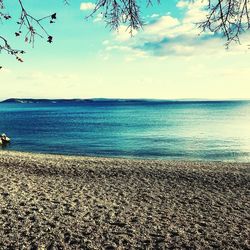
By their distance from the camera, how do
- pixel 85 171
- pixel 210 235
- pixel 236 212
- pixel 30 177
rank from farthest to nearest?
pixel 85 171 < pixel 30 177 < pixel 236 212 < pixel 210 235

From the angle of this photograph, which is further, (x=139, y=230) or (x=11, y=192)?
(x=11, y=192)

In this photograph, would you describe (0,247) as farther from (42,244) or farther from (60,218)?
(60,218)

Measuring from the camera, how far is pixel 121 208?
13.4m

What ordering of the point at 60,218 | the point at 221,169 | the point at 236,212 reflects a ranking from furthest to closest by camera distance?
1. the point at 221,169
2. the point at 236,212
3. the point at 60,218

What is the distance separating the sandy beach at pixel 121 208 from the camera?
10125mm

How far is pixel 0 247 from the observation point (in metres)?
9.43

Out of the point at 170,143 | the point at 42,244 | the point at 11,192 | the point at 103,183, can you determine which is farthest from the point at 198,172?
the point at 170,143


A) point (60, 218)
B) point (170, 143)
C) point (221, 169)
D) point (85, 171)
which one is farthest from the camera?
point (170, 143)

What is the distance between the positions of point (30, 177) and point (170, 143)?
27.9m

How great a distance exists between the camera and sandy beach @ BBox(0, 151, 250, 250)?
1012cm

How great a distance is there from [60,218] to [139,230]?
273cm

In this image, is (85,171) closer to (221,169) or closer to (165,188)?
(165,188)

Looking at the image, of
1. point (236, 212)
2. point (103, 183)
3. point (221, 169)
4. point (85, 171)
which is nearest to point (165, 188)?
point (103, 183)

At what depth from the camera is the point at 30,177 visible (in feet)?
62.4
